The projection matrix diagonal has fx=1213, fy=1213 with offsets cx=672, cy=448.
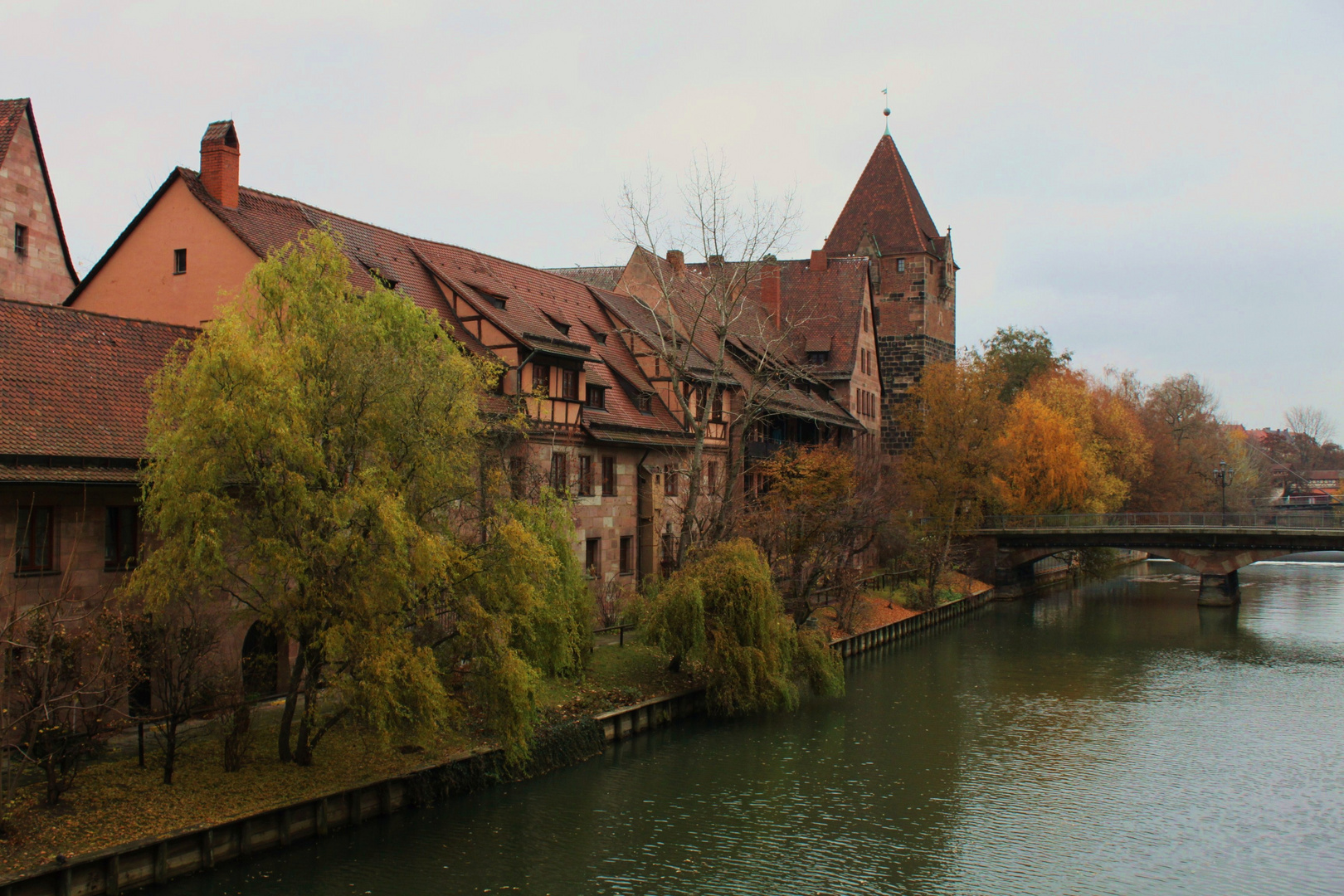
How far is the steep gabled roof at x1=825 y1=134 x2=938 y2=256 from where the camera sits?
192 feet

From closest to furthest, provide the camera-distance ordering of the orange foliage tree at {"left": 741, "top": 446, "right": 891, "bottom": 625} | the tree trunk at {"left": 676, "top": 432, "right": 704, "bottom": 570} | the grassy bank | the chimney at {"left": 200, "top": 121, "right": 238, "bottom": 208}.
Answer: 1. the grassy bank
2. the chimney at {"left": 200, "top": 121, "right": 238, "bottom": 208}
3. the tree trunk at {"left": 676, "top": 432, "right": 704, "bottom": 570}
4. the orange foliage tree at {"left": 741, "top": 446, "right": 891, "bottom": 625}

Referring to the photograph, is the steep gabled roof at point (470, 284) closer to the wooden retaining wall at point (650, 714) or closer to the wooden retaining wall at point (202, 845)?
the wooden retaining wall at point (650, 714)

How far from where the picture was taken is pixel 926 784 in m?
22.1

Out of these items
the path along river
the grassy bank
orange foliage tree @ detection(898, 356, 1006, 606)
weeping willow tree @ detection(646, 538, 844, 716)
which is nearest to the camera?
the grassy bank

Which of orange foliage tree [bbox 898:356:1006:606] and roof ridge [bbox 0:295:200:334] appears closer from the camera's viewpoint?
roof ridge [bbox 0:295:200:334]

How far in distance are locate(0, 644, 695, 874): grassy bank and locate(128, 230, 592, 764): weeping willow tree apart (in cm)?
62

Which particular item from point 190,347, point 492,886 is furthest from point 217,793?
point 190,347

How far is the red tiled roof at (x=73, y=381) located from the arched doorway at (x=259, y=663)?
4.06 meters

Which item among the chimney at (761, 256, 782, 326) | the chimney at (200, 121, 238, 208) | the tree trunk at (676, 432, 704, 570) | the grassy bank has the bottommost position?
the grassy bank

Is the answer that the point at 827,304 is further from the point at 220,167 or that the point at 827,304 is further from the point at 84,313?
the point at 84,313

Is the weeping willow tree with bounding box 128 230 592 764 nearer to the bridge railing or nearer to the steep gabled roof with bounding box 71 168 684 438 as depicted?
the steep gabled roof with bounding box 71 168 684 438

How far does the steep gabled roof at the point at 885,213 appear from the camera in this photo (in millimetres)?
58594

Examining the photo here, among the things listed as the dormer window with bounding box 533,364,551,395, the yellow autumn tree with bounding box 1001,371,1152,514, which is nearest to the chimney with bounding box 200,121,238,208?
the dormer window with bounding box 533,364,551,395

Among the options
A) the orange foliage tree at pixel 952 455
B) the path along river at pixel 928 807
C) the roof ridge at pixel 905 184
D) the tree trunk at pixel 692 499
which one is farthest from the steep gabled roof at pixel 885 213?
the tree trunk at pixel 692 499
